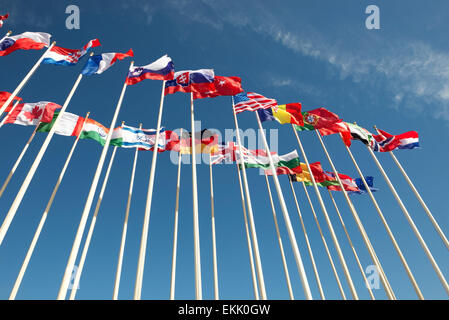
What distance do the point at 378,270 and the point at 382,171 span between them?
20.8 ft

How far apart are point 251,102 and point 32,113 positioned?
46.0 feet

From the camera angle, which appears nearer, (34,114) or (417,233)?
(417,233)

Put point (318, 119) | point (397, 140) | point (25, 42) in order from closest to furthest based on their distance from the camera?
point (25, 42)
point (318, 119)
point (397, 140)

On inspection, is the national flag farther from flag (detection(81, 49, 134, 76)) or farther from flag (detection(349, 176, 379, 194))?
flag (detection(81, 49, 134, 76))

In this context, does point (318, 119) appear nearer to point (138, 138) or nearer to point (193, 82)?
point (193, 82)

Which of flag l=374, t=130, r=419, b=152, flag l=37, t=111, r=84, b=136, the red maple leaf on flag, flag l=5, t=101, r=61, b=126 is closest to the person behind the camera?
flag l=5, t=101, r=61, b=126

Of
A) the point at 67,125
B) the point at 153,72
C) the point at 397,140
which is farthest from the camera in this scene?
the point at 397,140

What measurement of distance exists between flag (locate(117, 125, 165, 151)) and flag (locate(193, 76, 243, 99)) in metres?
4.66

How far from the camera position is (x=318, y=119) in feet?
60.0

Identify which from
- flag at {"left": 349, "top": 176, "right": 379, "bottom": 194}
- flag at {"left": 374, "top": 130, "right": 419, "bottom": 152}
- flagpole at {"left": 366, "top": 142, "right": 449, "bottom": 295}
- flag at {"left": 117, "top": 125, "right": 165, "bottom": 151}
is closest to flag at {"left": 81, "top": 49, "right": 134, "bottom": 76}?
flag at {"left": 117, "top": 125, "right": 165, "bottom": 151}

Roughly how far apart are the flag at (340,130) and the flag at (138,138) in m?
11.6

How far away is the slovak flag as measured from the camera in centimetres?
1459

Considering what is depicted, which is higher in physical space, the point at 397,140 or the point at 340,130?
the point at 397,140

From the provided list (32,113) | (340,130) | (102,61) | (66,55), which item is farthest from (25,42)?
(340,130)
